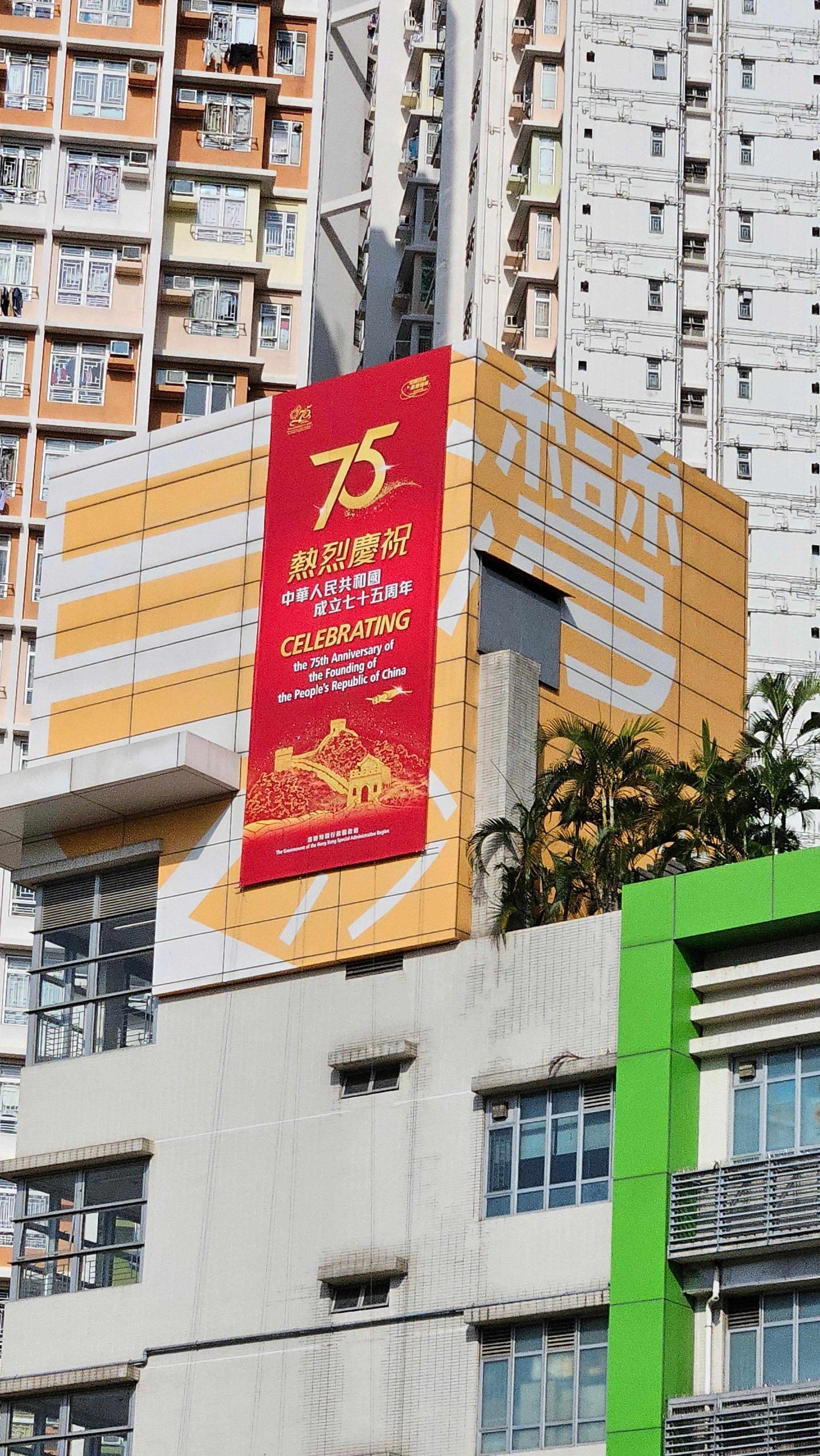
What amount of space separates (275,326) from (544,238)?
44.6ft

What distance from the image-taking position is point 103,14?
242 ft

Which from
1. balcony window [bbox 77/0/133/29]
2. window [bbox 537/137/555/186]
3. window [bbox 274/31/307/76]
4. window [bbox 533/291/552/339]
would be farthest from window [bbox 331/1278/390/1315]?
window [bbox 537/137/555/186]

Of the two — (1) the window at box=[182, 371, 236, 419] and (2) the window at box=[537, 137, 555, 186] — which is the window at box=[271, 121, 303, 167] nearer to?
(1) the window at box=[182, 371, 236, 419]

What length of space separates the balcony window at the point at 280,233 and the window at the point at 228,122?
186 centimetres

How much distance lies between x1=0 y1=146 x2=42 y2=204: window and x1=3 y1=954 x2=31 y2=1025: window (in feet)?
67.4

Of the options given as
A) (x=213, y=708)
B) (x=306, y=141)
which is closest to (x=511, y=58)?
(x=306, y=141)

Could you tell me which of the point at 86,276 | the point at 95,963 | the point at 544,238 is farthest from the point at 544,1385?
the point at 544,238

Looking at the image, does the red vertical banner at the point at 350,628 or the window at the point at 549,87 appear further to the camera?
the window at the point at 549,87

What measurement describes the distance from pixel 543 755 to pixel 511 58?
49286 millimetres

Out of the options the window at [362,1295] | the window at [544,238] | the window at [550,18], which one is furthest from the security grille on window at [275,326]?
the window at [362,1295]

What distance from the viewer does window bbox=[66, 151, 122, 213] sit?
7231cm

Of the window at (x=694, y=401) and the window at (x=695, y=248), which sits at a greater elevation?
the window at (x=695, y=248)

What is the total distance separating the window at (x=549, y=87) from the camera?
8425 centimetres

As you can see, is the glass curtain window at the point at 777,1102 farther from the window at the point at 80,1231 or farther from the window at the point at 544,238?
the window at the point at 544,238
